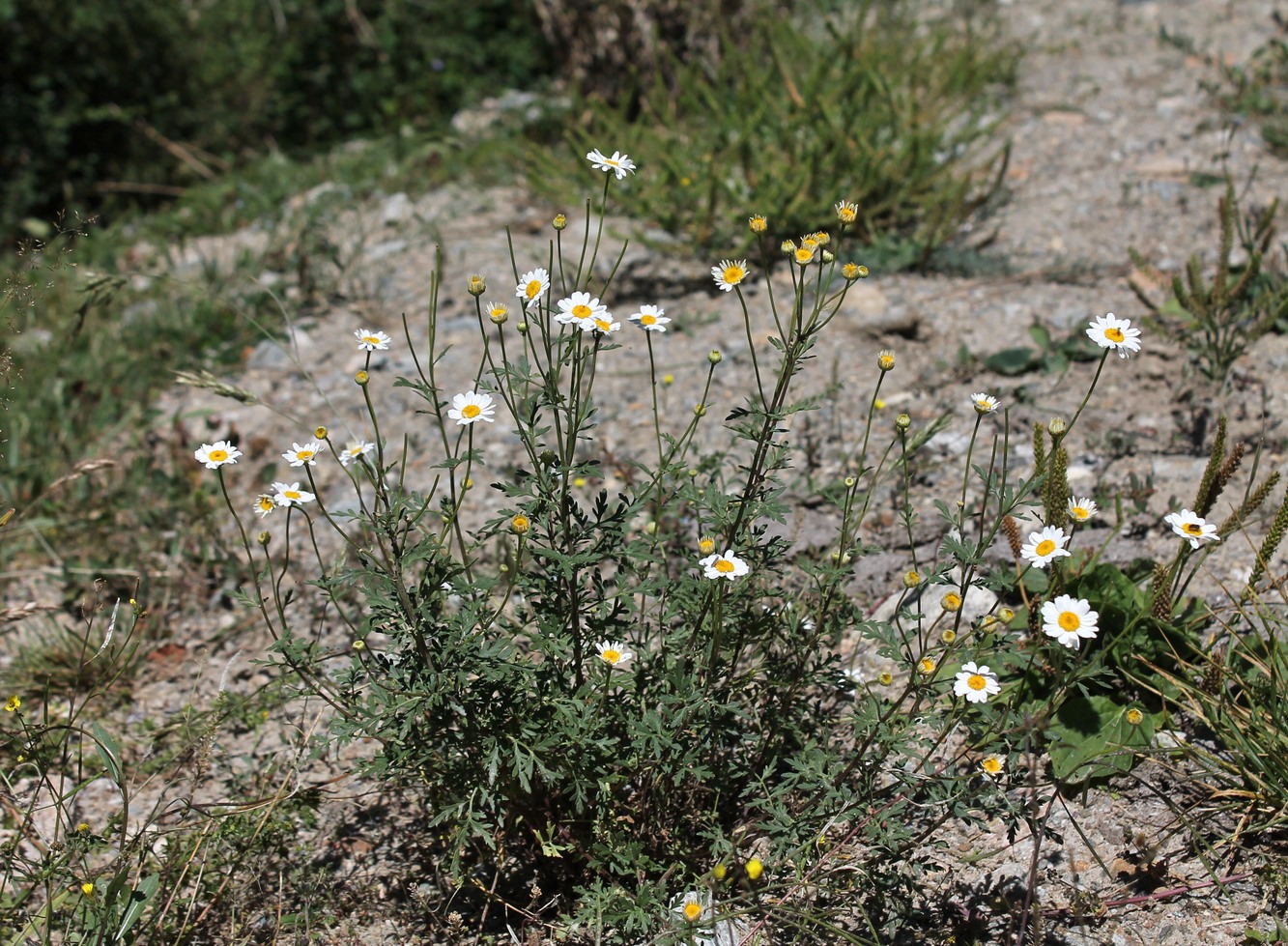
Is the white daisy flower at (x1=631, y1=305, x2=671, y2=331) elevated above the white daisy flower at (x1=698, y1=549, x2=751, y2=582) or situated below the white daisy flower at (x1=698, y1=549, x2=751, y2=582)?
above

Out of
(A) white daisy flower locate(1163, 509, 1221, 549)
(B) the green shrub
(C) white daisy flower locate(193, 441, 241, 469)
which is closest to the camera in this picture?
(A) white daisy flower locate(1163, 509, 1221, 549)

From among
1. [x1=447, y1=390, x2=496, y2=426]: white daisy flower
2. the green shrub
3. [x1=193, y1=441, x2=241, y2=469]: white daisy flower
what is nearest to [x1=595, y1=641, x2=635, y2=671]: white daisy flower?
[x1=447, y1=390, x2=496, y2=426]: white daisy flower

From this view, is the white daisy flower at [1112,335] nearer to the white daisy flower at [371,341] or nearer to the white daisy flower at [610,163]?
the white daisy flower at [610,163]

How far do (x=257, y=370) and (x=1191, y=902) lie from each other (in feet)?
11.9

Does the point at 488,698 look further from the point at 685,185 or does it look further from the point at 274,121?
the point at 274,121

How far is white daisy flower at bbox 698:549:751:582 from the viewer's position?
1787 millimetres

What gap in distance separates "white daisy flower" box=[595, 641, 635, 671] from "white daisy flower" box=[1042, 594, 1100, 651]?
0.78 metres

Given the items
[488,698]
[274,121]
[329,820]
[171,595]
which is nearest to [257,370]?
[171,595]

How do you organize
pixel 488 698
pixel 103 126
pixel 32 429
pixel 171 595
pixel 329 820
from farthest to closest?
pixel 103 126, pixel 32 429, pixel 171 595, pixel 329 820, pixel 488 698

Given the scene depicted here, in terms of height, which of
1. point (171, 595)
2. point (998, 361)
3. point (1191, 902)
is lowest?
point (171, 595)

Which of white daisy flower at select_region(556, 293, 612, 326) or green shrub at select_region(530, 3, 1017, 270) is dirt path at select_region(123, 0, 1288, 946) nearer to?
green shrub at select_region(530, 3, 1017, 270)

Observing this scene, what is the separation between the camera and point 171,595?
326 cm

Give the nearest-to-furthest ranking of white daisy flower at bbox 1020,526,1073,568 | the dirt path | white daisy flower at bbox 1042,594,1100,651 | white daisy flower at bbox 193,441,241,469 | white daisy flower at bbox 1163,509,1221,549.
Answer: white daisy flower at bbox 1042,594,1100,651 → white daisy flower at bbox 1020,526,1073,568 → white daisy flower at bbox 1163,509,1221,549 → white daisy flower at bbox 193,441,241,469 → the dirt path

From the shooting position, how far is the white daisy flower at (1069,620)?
5.72 feet
